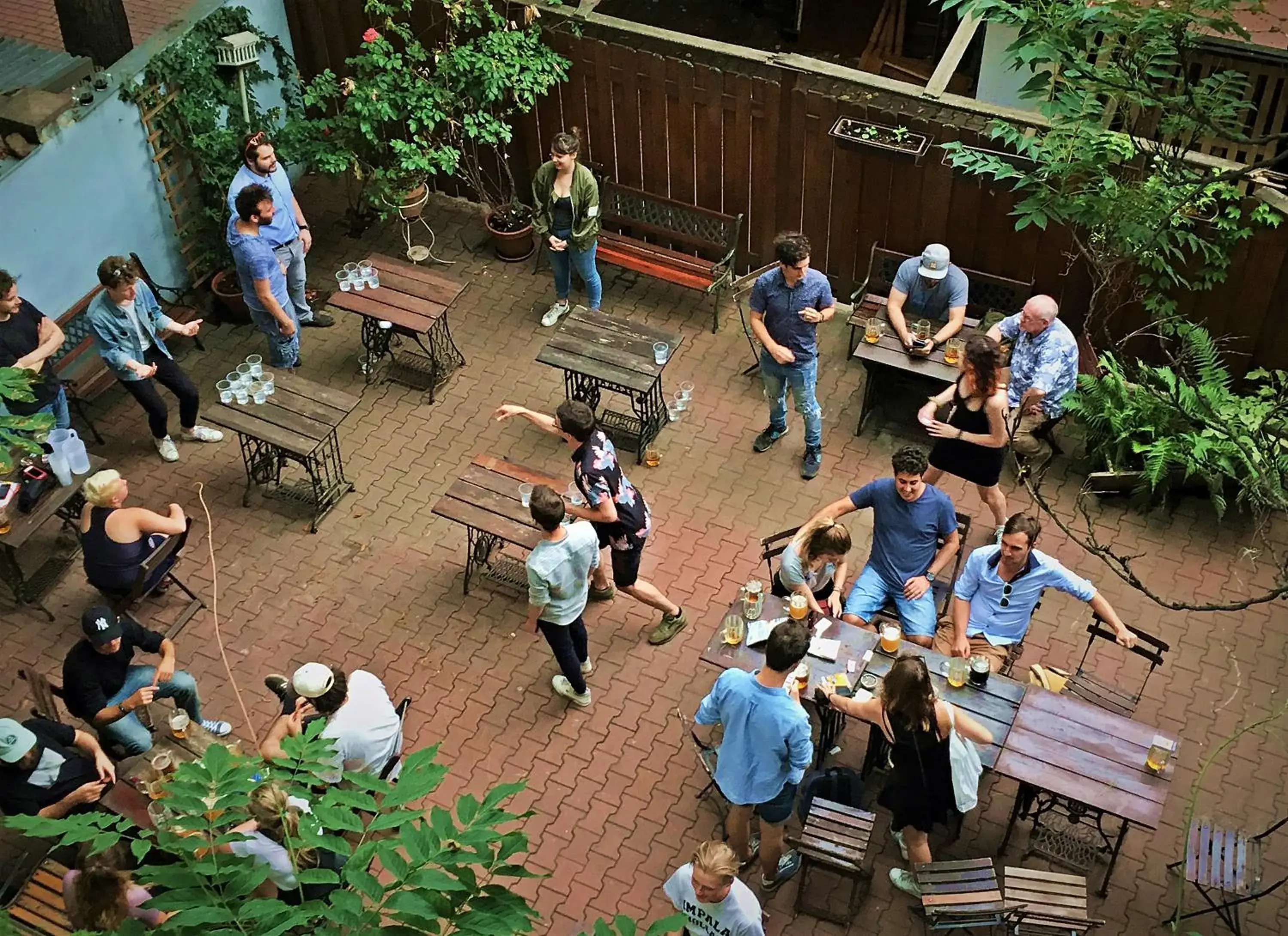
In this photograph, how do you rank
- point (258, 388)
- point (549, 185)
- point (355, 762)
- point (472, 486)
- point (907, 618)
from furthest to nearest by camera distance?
1. point (549, 185)
2. point (258, 388)
3. point (472, 486)
4. point (907, 618)
5. point (355, 762)

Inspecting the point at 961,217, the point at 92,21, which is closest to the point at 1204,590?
the point at 961,217

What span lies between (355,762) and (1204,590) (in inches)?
248

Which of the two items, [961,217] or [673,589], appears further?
[961,217]

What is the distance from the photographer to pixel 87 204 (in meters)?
10.9

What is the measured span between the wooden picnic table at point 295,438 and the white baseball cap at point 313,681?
2874 millimetres

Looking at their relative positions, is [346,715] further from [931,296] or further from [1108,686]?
[931,296]

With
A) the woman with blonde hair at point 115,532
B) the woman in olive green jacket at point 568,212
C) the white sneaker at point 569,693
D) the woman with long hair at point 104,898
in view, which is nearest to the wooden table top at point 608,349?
the woman in olive green jacket at point 568,212

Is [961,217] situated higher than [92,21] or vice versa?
[92,21]

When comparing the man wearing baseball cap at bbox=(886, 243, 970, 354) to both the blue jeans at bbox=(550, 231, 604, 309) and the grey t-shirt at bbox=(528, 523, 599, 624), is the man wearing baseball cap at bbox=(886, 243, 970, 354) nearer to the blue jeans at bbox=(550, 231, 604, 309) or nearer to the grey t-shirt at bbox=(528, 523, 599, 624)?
the blue jeans at bbox=(550, 231, 604, 309)

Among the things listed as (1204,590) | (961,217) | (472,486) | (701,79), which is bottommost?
(1204,590)

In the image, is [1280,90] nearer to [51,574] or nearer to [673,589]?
[673,589]

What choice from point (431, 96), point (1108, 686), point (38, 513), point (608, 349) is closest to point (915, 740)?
point (1108, 686)

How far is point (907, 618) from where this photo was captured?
8.68 metres

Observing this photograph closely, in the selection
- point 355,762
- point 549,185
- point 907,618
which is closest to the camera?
point 355,762
